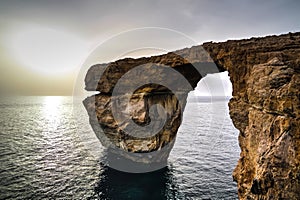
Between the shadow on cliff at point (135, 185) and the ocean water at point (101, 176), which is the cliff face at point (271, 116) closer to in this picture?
the ocean water at point (101, 176)

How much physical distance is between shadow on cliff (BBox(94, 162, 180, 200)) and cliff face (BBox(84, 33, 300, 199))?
383 cm

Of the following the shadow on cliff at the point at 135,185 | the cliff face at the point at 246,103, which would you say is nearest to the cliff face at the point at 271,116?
the cliff face at the point at 246,103

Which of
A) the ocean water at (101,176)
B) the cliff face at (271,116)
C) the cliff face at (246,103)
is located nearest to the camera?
the cliff face at (271,116)

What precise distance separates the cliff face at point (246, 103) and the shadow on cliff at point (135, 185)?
383cm

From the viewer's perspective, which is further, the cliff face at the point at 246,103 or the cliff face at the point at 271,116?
the cliff face at the point at 246,103

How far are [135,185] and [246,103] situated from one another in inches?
677

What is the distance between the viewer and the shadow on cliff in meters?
21.4

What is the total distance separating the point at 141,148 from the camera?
28.7 metres

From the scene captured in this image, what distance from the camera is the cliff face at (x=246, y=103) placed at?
8.80 m

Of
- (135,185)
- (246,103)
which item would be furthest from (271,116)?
(135,185)

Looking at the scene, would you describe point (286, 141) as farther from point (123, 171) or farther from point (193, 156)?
point (193, 156)

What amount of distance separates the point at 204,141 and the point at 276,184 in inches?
1423

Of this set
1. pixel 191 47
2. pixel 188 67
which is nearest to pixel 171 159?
pixel 188 67

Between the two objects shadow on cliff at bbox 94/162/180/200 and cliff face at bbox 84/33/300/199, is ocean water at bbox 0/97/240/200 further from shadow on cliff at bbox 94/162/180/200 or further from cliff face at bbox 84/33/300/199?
cliff face at bbox 84/33/300/199
